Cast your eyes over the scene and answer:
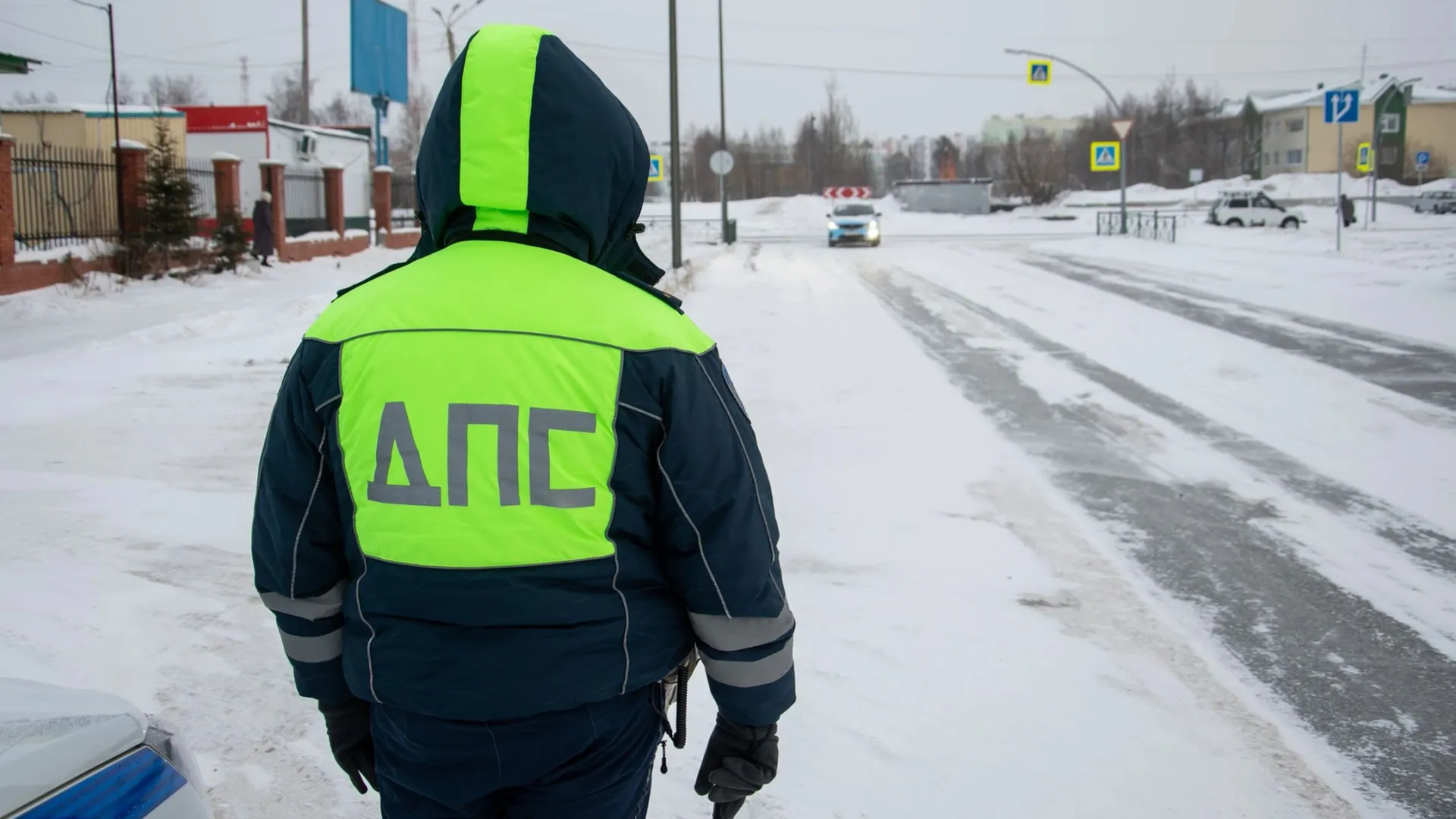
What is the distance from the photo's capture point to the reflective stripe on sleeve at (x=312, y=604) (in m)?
2.19

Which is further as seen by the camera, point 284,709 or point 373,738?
point 284,709

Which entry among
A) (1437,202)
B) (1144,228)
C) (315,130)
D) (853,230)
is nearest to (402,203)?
(315,130)

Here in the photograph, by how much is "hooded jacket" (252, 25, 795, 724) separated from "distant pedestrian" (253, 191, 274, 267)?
23.0 metres

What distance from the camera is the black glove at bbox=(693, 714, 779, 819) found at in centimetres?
225

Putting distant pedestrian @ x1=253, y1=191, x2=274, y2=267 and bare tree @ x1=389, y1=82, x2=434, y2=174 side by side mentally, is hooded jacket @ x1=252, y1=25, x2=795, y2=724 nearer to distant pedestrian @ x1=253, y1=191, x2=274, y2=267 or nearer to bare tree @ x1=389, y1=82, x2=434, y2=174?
distant pedestrian @ x1=253, y1=191, x2=274, y2=267

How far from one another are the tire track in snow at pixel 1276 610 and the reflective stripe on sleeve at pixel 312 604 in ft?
11.0

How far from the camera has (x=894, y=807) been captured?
3.70 meters

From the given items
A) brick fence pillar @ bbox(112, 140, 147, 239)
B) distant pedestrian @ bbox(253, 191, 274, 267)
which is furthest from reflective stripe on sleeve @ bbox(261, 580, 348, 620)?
distant pedestrian @ bbox(253, 191, 274, 267)

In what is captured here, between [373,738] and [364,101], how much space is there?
103704 mm

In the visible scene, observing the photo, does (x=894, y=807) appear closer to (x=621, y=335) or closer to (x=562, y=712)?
(x=562, y=712)

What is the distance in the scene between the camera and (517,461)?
194cm

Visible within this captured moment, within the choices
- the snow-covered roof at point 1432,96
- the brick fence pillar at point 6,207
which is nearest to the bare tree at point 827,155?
the snow-covered roof at point 1432,96

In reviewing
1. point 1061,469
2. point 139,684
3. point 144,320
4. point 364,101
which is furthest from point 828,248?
point 364,101

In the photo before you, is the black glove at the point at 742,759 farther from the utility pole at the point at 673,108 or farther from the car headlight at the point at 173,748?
the utility pole at the point at 673,108
